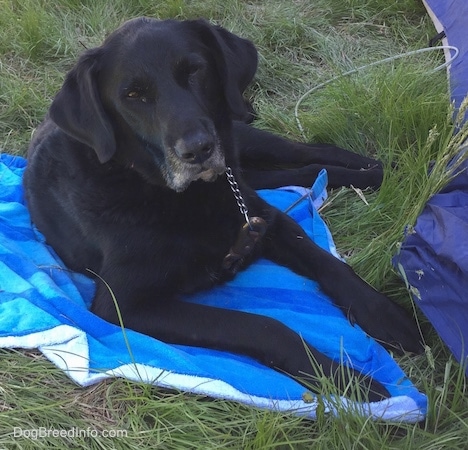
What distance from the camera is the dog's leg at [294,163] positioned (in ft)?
Result: 8.36

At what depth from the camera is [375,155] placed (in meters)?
2.67

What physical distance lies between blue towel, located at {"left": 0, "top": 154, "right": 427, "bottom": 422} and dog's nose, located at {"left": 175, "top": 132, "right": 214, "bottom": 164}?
1.86 feet

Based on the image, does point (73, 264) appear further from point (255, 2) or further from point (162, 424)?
point (255, 2)

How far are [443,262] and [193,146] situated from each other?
79 centimetres

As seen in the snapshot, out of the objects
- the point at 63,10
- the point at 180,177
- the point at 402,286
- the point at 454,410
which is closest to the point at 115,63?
the point at 180,177

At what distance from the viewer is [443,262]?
1643mm

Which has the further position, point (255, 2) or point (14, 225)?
point (255, 2)

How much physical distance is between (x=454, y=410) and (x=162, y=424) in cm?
80

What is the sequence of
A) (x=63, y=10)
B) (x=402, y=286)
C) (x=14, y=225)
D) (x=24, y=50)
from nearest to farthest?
1. (x=402, y=286)
2. (x=14, y=225)
3. (x=24, y=50)
4. (x=63, y=10)

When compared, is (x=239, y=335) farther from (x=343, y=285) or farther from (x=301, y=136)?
(x=301, y=136)

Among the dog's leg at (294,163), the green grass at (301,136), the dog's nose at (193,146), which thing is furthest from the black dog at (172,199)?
the dog's leg at (294,163)

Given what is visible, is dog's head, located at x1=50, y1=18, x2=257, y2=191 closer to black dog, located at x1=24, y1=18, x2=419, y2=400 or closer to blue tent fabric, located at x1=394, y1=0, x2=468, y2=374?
black dog, located at x1=24, y1=18, x2=419, y2=400

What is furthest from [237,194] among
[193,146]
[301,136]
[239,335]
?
[301,136]

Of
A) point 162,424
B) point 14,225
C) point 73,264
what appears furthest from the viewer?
point 14,225
